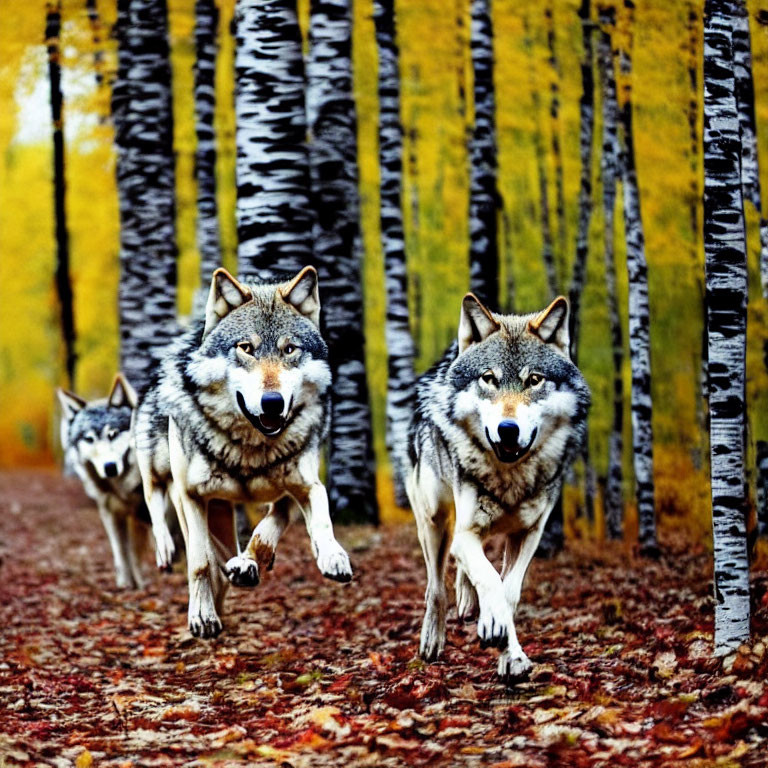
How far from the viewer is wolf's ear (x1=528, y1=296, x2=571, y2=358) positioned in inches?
230

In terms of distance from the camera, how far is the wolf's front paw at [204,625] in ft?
20.5

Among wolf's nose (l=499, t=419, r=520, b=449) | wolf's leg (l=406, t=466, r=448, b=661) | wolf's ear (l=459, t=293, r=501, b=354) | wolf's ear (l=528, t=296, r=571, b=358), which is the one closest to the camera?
wolf's nose (l=499, t=419, r=520, b=449)

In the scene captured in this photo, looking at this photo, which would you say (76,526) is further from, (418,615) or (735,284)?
(735,284)

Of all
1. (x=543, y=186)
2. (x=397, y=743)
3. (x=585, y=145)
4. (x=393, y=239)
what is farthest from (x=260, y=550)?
(x=543, y=186)

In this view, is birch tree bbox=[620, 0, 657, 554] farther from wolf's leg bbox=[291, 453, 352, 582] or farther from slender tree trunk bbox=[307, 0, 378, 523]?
wolf's leg bbox=[291, 453, 352, 582]

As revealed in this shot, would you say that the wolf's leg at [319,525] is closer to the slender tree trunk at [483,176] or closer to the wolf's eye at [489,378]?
the wolf's eye at [489,378]

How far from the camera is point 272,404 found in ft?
18.5

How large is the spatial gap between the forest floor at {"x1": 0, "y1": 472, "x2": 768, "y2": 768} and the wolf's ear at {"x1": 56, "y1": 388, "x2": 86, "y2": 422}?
89.4 inches

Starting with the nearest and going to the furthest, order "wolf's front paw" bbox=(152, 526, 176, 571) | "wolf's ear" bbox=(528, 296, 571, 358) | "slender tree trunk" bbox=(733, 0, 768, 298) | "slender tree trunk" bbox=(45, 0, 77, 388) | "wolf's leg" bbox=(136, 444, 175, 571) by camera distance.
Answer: "wolf's ear" bbox=(528, 296, 571, 358)
"wolf's front paw" bbox=(152, 526, 176, 571)
"wolf's leg" bbox=(136, 444, 175, 571)
"slender tree trunk" bbox=(733, 0, 768, 298)
"slender tree trunk" bbox=(45, 0, 77, 388)

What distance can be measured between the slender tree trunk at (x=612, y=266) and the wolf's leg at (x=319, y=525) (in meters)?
7.64

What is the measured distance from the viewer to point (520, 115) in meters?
18.7

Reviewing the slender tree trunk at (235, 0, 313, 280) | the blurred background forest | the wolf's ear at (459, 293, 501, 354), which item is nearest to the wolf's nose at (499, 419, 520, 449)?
the wolf's ear at (459, 293, 501, 354)

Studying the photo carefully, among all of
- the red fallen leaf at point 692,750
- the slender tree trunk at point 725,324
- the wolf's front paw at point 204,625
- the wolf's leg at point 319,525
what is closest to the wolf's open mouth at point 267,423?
the wolf's leg at point 319,525

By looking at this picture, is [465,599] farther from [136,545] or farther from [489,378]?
[136,545]
